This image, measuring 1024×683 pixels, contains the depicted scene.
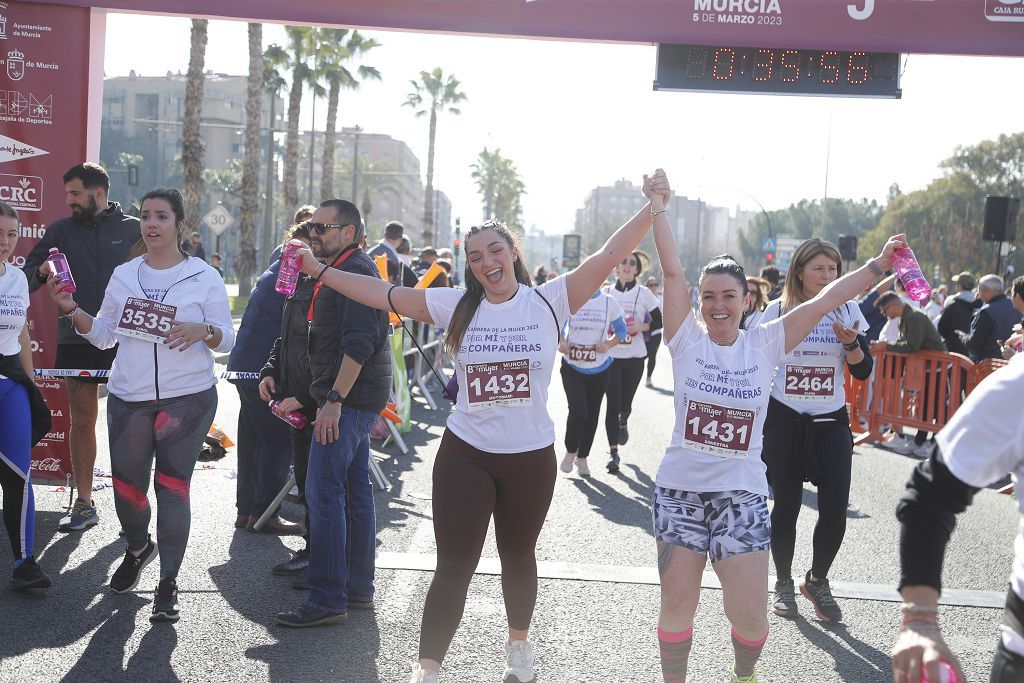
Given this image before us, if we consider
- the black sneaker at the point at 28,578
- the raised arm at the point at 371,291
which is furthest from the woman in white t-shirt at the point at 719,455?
the black sneaker at the point at 28,578

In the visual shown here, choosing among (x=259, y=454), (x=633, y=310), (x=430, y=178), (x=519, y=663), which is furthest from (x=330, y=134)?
(x=519, y=663)

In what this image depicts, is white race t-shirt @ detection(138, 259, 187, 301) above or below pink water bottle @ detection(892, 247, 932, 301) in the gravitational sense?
below

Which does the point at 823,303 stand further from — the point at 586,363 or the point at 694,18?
the point at 586,363

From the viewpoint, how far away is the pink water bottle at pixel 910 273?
4750mm

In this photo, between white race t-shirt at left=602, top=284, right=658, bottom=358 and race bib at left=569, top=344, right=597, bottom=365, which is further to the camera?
white race t-shirt at left=602, top=284, right=658, bottom=358

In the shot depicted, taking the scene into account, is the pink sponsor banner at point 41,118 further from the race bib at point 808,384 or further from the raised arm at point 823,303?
the raised arm at point 823,303

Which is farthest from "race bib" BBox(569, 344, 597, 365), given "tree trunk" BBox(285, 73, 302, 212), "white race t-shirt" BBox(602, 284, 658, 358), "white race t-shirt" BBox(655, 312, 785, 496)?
"tree trunk" BBox(285, 73, 302, 212)

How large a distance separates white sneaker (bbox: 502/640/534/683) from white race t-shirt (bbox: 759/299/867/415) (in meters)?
2.10

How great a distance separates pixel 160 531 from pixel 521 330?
2.28 meters

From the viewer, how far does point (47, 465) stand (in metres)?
7.54

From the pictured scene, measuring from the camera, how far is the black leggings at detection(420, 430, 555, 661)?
4078 mm

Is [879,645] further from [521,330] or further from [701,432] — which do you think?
[521,330]

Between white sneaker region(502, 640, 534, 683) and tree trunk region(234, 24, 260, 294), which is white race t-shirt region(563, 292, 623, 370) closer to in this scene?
white sneaker region(502, 640, 534, 683)

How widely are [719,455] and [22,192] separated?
6029 mm
